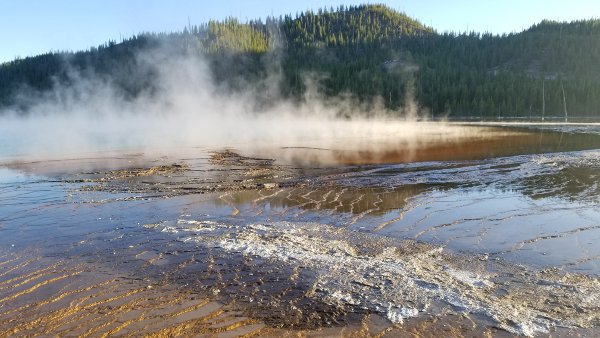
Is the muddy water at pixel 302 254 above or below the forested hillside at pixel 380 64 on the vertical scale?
below

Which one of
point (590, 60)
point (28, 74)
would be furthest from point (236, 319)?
point (28, 74)

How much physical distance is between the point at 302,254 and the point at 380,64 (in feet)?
373

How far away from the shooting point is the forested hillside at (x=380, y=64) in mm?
83312

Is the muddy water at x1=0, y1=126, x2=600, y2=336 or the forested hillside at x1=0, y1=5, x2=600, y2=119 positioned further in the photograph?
the forested hillside at x1=0, y1=5, x2=600, y2=119

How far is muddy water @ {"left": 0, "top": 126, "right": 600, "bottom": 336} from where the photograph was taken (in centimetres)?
500

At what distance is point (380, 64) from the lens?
116 metres

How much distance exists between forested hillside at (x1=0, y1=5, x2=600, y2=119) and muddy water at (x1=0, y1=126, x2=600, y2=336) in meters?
72.0

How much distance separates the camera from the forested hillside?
83.3m

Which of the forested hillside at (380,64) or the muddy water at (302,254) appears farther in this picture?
the forested hillside at (380,64)

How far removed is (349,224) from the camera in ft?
29.8

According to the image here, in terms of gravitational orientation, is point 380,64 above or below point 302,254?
above

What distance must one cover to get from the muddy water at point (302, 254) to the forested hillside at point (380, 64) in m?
72.0

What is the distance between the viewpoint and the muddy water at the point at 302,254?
5.00 metres

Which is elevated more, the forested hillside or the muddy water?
the forested hillside
